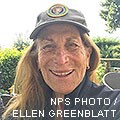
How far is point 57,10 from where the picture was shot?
0.61 m

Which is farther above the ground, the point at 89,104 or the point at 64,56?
the point at 64,56

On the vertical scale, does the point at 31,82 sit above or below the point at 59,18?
below

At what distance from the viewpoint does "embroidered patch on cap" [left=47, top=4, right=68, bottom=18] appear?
0.60m

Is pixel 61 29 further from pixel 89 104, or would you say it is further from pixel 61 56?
pixel 89 104

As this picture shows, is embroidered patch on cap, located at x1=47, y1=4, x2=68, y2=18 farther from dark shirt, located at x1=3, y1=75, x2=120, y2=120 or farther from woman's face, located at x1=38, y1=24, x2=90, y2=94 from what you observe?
dark shirt, located at x1=3, y1=75, x2=120, y2=120

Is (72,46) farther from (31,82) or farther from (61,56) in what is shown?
(31,82)

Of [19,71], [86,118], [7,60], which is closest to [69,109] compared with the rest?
[86,118]

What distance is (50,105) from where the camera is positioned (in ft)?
2.14

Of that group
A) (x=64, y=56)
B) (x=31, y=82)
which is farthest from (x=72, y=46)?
(x=31, y=82)

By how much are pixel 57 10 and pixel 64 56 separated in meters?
0.09

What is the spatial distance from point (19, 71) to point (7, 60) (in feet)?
4.44

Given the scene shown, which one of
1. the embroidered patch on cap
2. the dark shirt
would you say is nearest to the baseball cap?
the embroidered patch on cap

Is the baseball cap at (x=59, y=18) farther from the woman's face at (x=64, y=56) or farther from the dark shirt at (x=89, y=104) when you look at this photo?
the dark shirt at (x=89, y=104)

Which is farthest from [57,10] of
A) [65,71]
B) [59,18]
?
[65,71]
